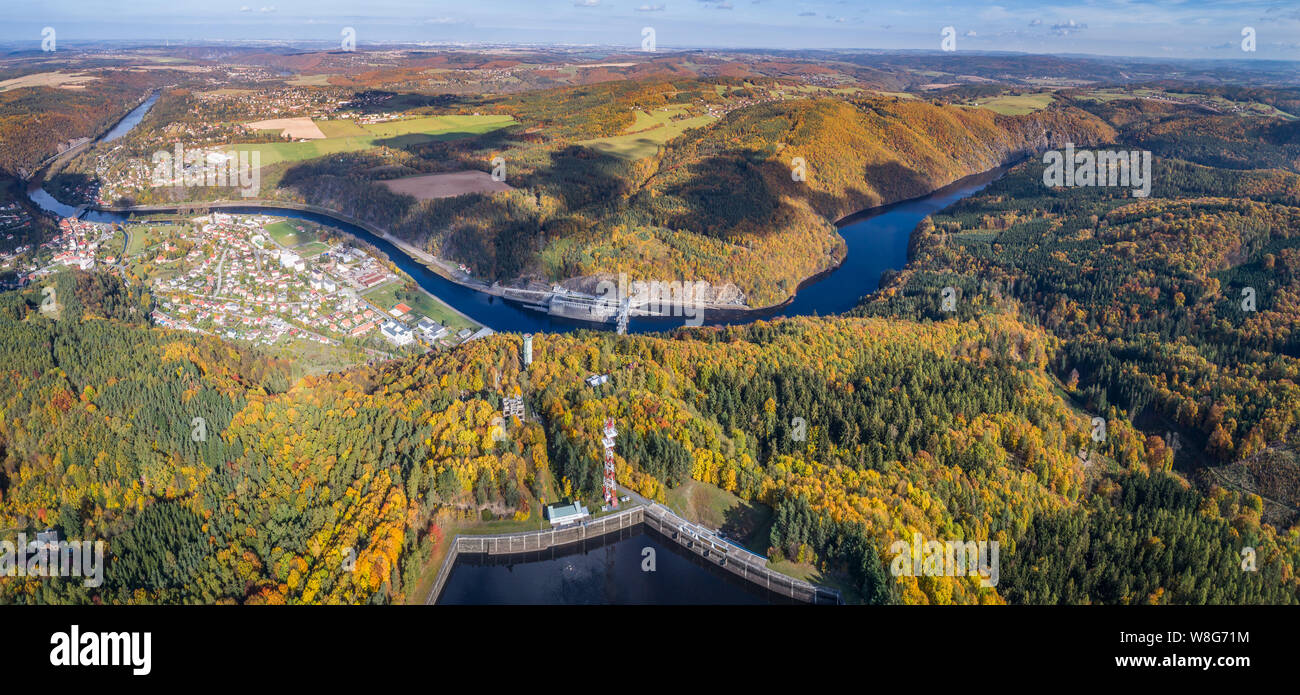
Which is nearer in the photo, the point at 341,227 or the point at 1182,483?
the point at 1182,483

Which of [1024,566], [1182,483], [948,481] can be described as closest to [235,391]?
[948,481]

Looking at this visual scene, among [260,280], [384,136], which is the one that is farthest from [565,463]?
[384,136]

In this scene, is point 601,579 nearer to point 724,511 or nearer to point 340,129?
point 724,511

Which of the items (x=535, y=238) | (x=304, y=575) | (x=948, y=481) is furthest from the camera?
(x=535, y=238)

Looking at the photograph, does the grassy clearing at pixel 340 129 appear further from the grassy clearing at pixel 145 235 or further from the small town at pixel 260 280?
the grassy clearing at pixel 145 235

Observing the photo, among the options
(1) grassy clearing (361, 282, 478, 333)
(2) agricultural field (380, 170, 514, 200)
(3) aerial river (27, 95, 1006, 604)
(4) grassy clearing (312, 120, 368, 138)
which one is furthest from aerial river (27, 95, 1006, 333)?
(4) grassy clearing (312, 120, 368, 138)

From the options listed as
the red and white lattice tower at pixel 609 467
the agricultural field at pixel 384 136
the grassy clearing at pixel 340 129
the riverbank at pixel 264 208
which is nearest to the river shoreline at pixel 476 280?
the riverbank at pixel 264 208

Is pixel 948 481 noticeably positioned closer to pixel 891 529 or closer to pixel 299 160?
pixel 891 529
